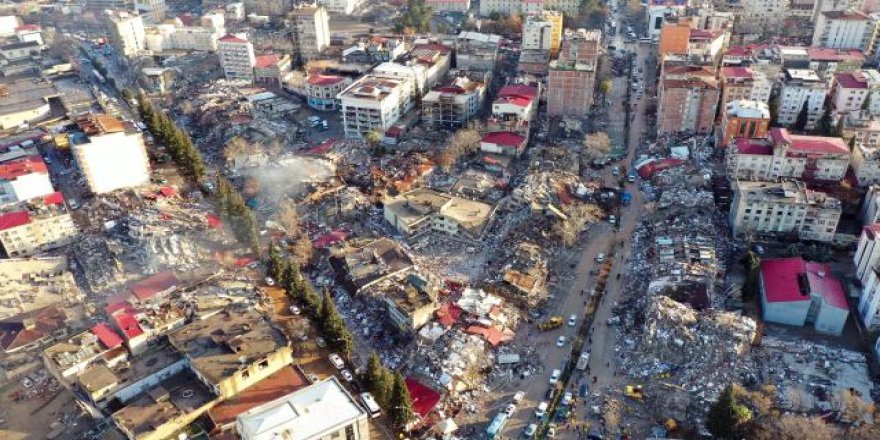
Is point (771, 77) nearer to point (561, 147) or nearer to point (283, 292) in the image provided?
point (561, 147)

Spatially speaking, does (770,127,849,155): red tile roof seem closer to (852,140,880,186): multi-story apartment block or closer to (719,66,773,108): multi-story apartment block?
(852,140,880,186): multi-story apartment block

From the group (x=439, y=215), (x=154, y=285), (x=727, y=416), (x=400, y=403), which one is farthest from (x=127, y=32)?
(x=727, y=416)

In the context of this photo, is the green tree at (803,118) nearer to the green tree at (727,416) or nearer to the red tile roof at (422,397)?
the green tree at (727,416)

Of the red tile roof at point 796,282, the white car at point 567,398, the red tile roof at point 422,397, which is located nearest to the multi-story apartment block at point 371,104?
the red tile roof at point 422,397

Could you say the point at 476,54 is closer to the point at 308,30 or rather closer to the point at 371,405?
the point at 308,30

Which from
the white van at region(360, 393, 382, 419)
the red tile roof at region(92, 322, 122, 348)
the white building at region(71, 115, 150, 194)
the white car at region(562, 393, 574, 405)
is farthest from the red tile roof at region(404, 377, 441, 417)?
the white building at region(71, 115, 150, 194)
